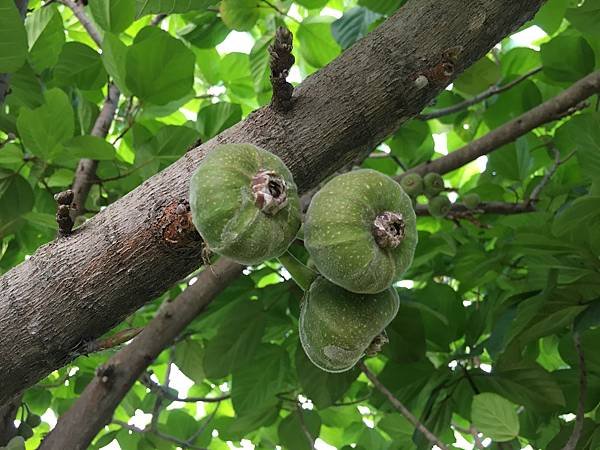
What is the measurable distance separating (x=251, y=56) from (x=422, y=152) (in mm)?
904

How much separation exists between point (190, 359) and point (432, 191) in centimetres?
Result: 127

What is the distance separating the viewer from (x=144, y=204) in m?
1.07

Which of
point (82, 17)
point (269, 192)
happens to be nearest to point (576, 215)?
point (269, 192)

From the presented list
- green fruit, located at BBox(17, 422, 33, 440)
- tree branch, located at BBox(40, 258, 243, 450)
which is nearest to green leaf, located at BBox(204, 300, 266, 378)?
tree branch, located at BBox(40, 258, 243, 450)

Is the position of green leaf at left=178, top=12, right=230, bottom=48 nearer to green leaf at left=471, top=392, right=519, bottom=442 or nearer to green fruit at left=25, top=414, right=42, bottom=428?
green fruit at left=25, top=414, right=42, bottom=428

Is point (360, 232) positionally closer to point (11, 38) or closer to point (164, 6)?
point (164, 6)

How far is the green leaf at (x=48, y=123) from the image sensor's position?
193 cm

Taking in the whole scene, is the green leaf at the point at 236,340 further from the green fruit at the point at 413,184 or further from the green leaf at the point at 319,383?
the green fruit at the point at 413,184

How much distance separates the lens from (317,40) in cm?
280

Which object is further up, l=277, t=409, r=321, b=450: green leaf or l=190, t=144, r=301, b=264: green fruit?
l=190, t=144, r=301, b=264: green fruit

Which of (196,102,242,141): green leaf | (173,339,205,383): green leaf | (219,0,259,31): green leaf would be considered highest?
(219,0,259,31): green leaf

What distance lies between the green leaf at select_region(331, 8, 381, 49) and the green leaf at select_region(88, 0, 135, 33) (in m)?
0.75

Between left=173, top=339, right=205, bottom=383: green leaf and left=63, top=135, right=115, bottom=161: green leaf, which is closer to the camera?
left=63, top=135, right=115, bottom=161: green leaf

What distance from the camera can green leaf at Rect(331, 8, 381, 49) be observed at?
2426 millimetres
